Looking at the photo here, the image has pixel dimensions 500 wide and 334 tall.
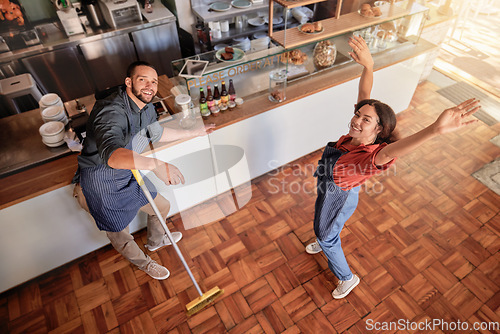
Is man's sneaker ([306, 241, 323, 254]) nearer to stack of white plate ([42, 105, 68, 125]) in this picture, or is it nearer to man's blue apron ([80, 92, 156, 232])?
man's blue apron ([80, 92, 156, 232])

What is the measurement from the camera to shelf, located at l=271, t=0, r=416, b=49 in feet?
7.77

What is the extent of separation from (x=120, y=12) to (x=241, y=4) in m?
1.47

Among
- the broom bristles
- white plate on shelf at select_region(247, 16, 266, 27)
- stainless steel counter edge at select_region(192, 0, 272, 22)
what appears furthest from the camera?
white plate on shelf at select_region(247, 16, 266, 27)

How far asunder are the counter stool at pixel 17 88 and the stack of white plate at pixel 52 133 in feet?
4.76

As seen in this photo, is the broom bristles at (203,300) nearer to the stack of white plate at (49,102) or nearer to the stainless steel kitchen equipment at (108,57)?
the stack of white plate at (49,102)

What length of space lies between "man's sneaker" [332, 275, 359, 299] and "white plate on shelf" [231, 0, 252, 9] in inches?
135

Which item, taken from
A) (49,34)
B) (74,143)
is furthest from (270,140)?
(49,34)

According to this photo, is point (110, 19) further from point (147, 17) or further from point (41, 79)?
point (41, 79)

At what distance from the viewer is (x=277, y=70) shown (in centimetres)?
249

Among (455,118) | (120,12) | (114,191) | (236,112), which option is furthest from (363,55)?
(120,12)

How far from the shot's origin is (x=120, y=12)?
3.70 metres

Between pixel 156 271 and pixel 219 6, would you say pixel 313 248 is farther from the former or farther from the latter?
pixel 219 6

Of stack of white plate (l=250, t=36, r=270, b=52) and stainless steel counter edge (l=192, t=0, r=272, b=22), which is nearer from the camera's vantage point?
stack of white plate (l=250, t=36, r=270, b=52)

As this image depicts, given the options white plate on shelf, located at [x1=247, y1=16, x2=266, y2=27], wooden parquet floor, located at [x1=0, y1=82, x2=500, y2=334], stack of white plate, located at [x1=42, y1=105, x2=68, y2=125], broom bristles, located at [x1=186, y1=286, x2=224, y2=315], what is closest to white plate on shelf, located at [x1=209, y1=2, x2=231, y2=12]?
white plate on shelf, located at [x1=247, y1=16, x2=266, y2=27]
